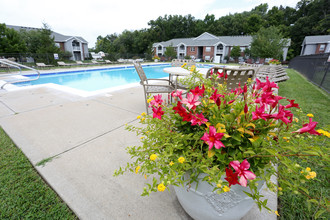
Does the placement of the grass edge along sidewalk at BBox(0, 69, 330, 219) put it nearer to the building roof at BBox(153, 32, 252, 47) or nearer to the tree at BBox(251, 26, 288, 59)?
the tree at BBox(251, 26, 288, 59)

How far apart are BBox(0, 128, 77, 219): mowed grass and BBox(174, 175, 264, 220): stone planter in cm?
93

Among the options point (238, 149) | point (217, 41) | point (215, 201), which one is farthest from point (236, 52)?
point (215, 201)

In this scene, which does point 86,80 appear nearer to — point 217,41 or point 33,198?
point 33,198

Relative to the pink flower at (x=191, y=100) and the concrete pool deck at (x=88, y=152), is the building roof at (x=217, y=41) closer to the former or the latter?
the concrete pool deck at (x=88, y=152)

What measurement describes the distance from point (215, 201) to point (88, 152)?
5.38ft

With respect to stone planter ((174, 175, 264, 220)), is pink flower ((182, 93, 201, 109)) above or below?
above

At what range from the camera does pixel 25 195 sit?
1.35 metres

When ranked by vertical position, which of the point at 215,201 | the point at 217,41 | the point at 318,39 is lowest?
the point at 215,201

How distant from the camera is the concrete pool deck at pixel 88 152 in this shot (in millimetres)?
1284

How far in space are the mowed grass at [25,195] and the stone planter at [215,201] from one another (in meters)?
0.93

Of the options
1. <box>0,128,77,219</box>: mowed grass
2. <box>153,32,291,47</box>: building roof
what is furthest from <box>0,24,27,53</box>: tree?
<box>153,32,291,47</box>: building roof

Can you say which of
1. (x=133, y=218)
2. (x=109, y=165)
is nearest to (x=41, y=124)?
(x=109, y=165)

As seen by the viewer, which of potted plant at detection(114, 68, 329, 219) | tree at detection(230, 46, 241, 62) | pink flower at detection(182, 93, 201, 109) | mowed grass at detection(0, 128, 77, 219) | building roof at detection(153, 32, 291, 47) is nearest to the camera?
potted plant at detection(114, 68, 329, 219)

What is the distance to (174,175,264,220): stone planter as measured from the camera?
0.92m
